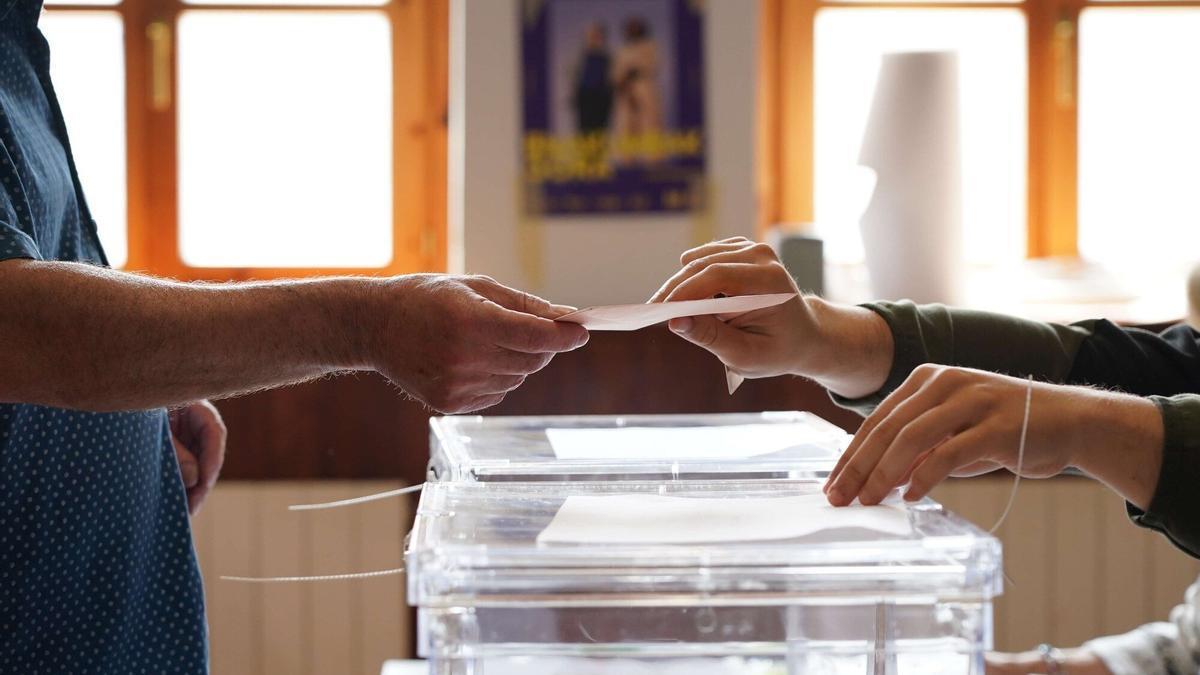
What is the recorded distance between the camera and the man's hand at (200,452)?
121cm

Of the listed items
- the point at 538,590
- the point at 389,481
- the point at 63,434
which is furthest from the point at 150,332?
the point at 389,481

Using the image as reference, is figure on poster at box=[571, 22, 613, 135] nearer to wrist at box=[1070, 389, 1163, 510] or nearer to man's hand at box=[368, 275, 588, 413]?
man's hand at box=[368, 275, 588, 413]

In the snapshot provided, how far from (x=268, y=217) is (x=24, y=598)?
1.61 m

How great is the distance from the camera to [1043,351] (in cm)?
116

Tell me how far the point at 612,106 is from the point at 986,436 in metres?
1.56

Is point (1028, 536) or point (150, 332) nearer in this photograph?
point (150, 332)

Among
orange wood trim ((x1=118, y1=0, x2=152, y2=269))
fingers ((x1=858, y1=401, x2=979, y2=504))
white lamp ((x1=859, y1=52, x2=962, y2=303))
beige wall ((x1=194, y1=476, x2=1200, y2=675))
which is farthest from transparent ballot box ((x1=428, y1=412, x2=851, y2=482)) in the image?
orange wood trim ((x1=118, y1=0, x2=152, y2=269))

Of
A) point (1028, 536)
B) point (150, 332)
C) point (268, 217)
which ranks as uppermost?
point (268, 217)

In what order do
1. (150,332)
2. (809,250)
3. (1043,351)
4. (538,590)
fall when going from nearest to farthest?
(538,590), (150,332), (1043,351), (809,250)

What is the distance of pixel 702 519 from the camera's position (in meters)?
0.64

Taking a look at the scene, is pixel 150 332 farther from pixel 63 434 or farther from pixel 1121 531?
pixel 1121 531

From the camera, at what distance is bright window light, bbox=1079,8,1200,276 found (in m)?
2.49

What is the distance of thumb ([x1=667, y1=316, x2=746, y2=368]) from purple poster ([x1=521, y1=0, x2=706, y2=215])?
1.12 metres

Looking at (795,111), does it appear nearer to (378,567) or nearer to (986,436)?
(378,567)
